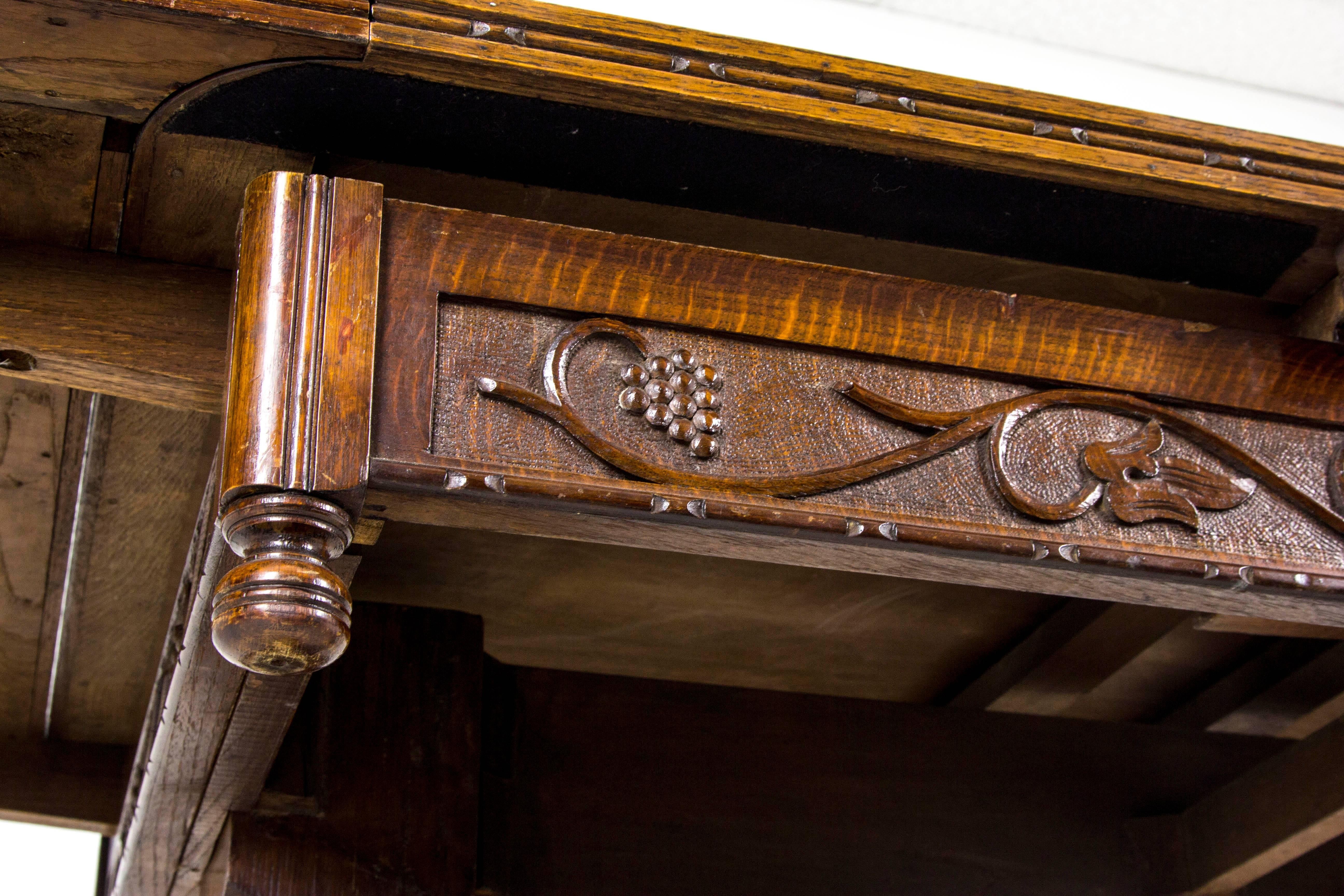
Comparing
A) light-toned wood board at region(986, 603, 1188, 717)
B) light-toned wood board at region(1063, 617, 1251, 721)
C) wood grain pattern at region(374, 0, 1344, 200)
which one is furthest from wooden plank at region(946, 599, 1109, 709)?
wood grain pattern at region(374, 0, 1344, 200)

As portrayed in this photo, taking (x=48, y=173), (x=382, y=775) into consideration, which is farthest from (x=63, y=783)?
(x=48, y=173)

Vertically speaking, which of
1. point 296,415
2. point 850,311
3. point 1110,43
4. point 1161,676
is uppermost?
point 1110,43

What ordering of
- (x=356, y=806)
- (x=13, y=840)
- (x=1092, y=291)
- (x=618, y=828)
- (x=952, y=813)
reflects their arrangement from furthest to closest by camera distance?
1. (x=13, y=840)
2. (x=952, y=813)
3. (x=618, y=828)
4. (x=356, y=806)
5. (x=1092, y=291)

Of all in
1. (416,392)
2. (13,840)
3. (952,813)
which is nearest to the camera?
(416,392)

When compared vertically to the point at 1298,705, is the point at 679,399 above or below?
below

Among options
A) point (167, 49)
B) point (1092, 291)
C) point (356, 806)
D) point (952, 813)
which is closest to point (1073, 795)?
point (952, 813)

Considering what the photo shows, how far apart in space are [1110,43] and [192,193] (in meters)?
0.92

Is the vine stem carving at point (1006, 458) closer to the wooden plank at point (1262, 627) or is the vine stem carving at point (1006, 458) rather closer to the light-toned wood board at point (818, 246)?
the light-toned wood board at point (818, 246)

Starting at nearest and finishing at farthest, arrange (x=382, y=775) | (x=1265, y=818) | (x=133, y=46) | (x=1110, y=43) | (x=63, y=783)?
(x=133, y=46), (x=1110, y=43), (x=382, y=775), (x=1265, y=818), (x=63, y=783)

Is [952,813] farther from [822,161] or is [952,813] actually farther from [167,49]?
[167,49]

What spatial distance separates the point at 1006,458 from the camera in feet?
3.86

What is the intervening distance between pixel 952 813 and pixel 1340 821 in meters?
0.48

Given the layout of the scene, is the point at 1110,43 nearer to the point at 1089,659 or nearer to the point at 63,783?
the point at 1089,659

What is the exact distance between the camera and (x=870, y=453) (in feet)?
3.76
